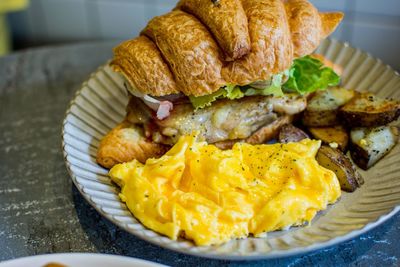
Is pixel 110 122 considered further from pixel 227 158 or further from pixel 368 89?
pixel 368 89

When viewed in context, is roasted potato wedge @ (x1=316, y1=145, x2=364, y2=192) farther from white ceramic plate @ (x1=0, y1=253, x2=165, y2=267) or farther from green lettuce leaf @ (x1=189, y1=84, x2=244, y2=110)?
white ceramic plate @ (x1=0, y1=253, x2=165, y2=267)

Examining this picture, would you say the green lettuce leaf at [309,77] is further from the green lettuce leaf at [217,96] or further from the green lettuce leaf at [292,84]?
A: the green lettuce leaf at [217,96]

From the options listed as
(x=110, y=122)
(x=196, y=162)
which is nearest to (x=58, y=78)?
(x=110, y=122)

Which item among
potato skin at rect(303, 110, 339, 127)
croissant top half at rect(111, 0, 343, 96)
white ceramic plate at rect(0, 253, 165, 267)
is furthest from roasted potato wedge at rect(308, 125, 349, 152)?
white ceramic plate at rect(0, 253, 165, 267)

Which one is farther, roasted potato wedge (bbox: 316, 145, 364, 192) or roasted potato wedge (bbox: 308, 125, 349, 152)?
roasted potato wedge (bbox: 308, 125, 349, 152)

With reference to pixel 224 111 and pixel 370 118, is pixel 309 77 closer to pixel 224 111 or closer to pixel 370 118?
pixel 370 118

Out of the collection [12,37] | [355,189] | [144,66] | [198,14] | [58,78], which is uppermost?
[198,14]
